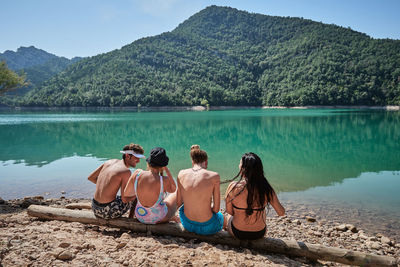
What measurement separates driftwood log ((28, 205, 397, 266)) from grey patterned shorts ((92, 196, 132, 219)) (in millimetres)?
93

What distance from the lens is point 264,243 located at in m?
3.45

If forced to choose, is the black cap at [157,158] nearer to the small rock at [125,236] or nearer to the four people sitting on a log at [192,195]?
the four people sitting on a log at [192,195]

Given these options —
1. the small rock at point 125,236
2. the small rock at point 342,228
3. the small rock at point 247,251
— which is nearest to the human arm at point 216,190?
the small rock at point 247,251

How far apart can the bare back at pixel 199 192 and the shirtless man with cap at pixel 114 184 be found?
2.81 ft

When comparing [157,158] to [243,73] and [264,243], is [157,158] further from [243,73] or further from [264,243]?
[243,73]

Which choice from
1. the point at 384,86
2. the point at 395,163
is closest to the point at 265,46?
the point at 384,86

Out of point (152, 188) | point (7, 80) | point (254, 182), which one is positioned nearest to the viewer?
point (254, 182)

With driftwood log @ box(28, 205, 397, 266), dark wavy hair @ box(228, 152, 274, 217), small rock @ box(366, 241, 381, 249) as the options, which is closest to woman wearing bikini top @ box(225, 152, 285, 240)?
dark wavy hair @ box(228, 152, 274, 217)

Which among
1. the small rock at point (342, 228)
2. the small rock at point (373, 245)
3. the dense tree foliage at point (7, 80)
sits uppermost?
the dense tree foliage at point (7, 80)

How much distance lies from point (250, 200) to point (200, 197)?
664 millimetres

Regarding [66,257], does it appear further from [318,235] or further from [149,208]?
[318,235]

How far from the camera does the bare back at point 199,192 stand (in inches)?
136

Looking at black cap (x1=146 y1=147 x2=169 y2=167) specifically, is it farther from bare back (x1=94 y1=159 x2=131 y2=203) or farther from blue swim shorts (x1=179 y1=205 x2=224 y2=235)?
blue swim shorts (x1=179 y1=205 x2=224 y2=235)

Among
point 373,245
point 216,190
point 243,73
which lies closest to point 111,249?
point 216,190
